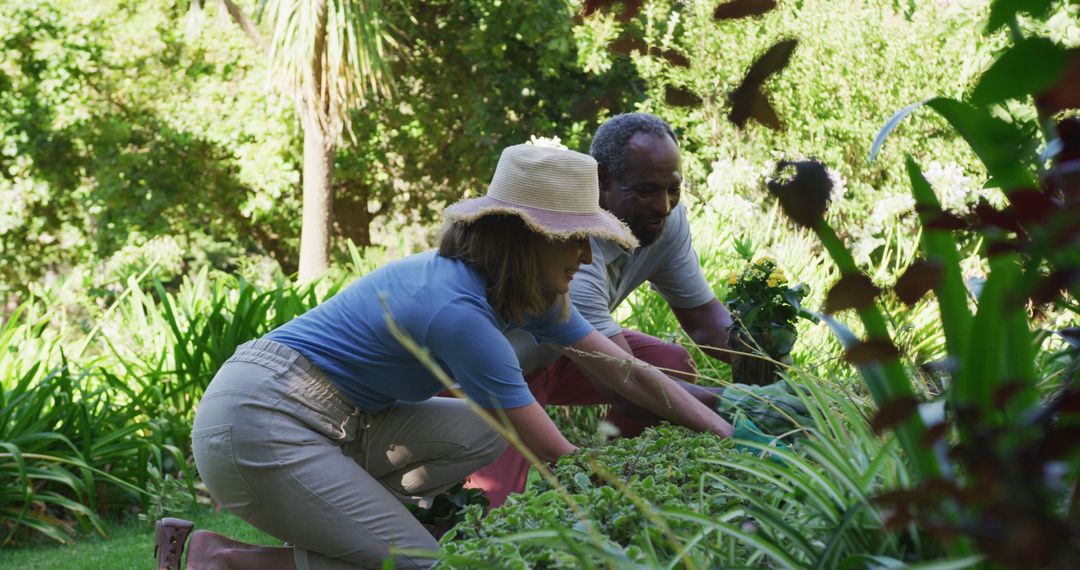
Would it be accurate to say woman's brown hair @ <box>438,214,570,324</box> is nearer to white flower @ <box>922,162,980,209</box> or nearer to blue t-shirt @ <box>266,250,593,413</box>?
blue t-shirt @ <box>266,250,593,413</box>

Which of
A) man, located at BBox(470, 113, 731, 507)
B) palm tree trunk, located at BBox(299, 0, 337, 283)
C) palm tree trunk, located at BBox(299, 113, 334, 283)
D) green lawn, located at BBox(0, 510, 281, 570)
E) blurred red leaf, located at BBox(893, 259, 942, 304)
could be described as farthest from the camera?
palm tree trunk, located at BBox(299, 113, 334, 283)

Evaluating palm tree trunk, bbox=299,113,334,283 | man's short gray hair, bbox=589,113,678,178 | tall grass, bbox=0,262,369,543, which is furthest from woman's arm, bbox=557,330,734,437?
palm tree trunk, bbox=299,113,334,283

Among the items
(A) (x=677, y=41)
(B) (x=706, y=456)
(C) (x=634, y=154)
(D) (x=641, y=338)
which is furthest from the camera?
(A) (x=677, y=41)

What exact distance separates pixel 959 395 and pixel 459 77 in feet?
53.5

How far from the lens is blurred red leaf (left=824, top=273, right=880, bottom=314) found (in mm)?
941

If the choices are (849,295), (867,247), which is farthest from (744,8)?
(867,247)

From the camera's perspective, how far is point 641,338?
3982mm

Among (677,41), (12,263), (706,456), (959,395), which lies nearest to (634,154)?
(706,456)

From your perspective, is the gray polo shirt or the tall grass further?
the tall grass

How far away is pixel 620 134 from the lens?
3549 millimetres

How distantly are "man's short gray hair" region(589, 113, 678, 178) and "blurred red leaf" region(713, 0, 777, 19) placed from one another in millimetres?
2295

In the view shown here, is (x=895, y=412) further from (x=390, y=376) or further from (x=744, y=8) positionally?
(x=390, y=376)

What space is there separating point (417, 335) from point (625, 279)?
1412mm

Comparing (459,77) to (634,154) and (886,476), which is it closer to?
(634,154)
